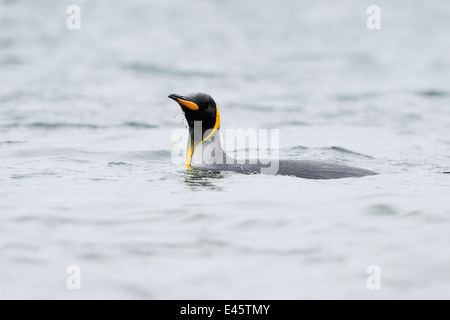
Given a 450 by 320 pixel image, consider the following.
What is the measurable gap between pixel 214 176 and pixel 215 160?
416 millimetres

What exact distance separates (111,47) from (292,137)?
13694 mm

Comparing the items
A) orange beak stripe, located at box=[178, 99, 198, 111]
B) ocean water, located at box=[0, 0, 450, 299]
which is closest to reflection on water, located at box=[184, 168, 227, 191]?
ocean water, located at box=[0, 0, 450, 299]

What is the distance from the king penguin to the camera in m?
7.73

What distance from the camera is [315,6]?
35.9 meters

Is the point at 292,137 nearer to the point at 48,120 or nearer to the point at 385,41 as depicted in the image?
the point at 48,120

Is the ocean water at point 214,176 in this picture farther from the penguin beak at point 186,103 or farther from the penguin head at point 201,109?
the penguin beak at point 186,103

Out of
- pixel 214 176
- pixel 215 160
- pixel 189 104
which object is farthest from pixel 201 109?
pixel 214 176

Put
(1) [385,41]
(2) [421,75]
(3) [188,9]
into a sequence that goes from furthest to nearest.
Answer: (3) [188,9] → (1) [385,41] → (2) [421,75]

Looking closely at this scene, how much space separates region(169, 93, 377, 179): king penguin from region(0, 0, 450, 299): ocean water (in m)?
0.23

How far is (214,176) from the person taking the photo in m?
7.70

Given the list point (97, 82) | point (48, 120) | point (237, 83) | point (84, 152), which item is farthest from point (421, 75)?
point (84, 152)

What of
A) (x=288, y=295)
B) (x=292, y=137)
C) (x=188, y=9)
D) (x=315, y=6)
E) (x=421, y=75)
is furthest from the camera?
(x=315, y=6)

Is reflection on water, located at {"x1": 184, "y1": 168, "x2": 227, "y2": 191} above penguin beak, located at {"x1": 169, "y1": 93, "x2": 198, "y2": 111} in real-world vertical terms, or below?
below

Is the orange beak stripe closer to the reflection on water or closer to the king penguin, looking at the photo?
the king penguin
